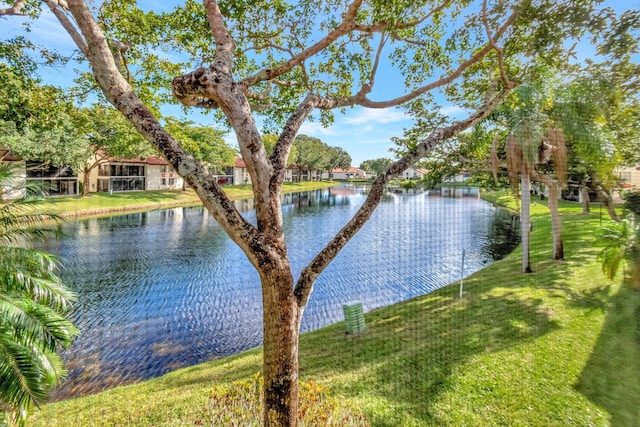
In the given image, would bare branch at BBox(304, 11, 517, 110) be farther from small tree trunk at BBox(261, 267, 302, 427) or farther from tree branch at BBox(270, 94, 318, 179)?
small tree trunk at BBox(261, 267, 302, 427)

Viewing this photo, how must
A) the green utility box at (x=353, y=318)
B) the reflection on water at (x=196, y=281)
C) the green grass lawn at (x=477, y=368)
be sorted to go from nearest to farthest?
the green grass lawn at (x=477, y=368)
the green utility box at (x=353, y=318)
the reflection on water at (x=196, y=281)

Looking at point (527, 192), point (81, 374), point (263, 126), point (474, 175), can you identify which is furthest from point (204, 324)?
point (474, 175)

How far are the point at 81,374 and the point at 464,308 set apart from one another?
786cm

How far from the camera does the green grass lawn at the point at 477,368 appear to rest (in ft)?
11.7

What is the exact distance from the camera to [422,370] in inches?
184

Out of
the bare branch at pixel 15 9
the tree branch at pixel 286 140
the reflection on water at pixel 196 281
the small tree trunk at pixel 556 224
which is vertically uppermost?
the bare branch at pixel 15 9

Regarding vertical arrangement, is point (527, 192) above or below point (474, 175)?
below

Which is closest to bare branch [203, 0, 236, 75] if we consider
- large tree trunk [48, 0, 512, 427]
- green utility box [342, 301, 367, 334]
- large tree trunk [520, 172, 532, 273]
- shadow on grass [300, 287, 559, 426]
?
large tree trunk [48, 0, 512, 427]

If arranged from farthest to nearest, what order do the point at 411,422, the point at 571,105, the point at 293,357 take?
the point at 411,422 < the point at 571,105 < the point at 293,357

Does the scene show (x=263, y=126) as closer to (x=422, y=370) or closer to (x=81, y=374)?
(x=422, y=370)

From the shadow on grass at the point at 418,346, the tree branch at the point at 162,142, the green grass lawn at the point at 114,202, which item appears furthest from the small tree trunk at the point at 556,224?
the green grass lawn at the point at 114,202

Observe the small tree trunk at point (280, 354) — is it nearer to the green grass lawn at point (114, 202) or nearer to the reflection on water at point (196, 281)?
the reflection on water at point (196, 281)

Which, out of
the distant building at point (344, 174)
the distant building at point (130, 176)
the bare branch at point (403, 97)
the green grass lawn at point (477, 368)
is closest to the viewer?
the green grass lawn at point (477, 368)

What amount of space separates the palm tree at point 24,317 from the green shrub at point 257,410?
193 cm
